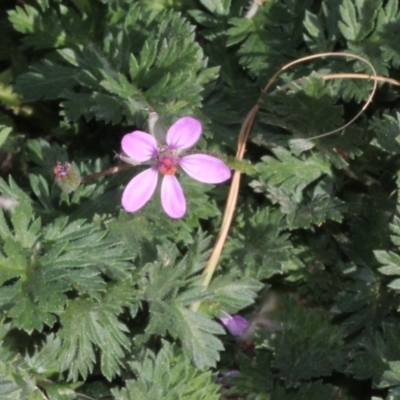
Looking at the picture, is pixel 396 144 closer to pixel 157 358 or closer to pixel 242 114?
pixel 242 114

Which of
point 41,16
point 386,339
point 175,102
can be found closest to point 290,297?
point 386,339

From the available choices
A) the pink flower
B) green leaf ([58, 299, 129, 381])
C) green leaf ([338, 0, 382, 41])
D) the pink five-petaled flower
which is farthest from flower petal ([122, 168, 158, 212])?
green leaf ([338, 0, 382, 41])

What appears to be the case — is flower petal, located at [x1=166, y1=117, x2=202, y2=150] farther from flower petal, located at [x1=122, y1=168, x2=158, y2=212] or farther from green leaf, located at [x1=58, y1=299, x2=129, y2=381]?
green leaf, located at [x1=58, y1=299, x2=129, y2=381]

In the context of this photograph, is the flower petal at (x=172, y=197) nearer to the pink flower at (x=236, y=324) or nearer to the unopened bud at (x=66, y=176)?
the unopened bud at (x=66, y=176)

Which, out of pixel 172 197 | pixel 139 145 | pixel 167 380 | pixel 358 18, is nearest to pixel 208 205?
pixel 172 197

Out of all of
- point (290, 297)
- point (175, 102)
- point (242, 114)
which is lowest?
point (290, 297)

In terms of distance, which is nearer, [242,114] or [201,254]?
[201,254]

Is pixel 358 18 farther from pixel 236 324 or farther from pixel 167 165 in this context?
pixel 236 324
